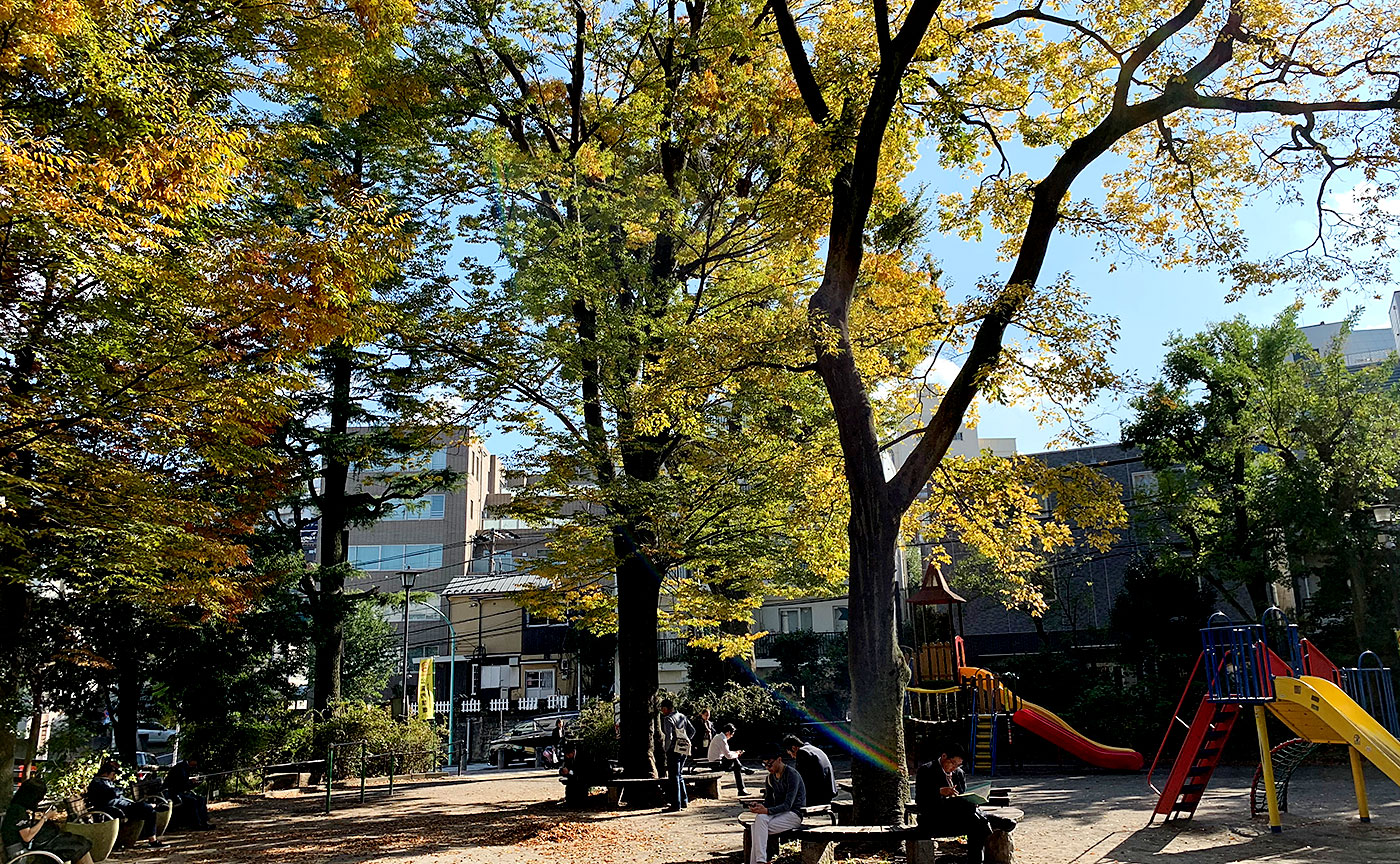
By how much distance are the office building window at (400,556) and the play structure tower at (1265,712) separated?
53.4 meters

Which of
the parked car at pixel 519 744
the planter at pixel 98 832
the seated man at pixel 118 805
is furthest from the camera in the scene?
the parked car at pixel 519 744

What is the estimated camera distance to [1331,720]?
1165cm

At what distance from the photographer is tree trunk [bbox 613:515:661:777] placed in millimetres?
16750

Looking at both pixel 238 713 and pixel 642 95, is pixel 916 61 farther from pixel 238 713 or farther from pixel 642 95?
pixel 238 713

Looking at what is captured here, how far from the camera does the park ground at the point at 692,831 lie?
10.9 metres

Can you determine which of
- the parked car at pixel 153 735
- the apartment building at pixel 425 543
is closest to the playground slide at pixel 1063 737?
the parked car at pixel 153 735

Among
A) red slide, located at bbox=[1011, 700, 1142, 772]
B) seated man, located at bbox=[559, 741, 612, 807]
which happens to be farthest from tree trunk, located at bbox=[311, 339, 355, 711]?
red slide, located at bbox=[1011, 700, 1142, 772]

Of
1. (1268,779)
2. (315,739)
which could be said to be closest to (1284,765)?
(1268,779)

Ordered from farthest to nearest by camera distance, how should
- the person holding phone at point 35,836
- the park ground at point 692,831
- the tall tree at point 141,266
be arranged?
the park ground at point 692,831 < the person holding phone at point 35,836 < the tall tree at point 141,266

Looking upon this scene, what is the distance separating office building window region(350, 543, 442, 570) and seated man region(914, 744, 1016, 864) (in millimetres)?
54858

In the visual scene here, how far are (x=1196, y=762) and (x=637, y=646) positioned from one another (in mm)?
9049

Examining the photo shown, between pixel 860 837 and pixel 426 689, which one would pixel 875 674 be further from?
pixel 426 689

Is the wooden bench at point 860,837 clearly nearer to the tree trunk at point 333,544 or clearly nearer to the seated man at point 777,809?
the seated man at point 777,809

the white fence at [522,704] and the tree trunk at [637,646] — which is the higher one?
the tree trunk at [637,646]
